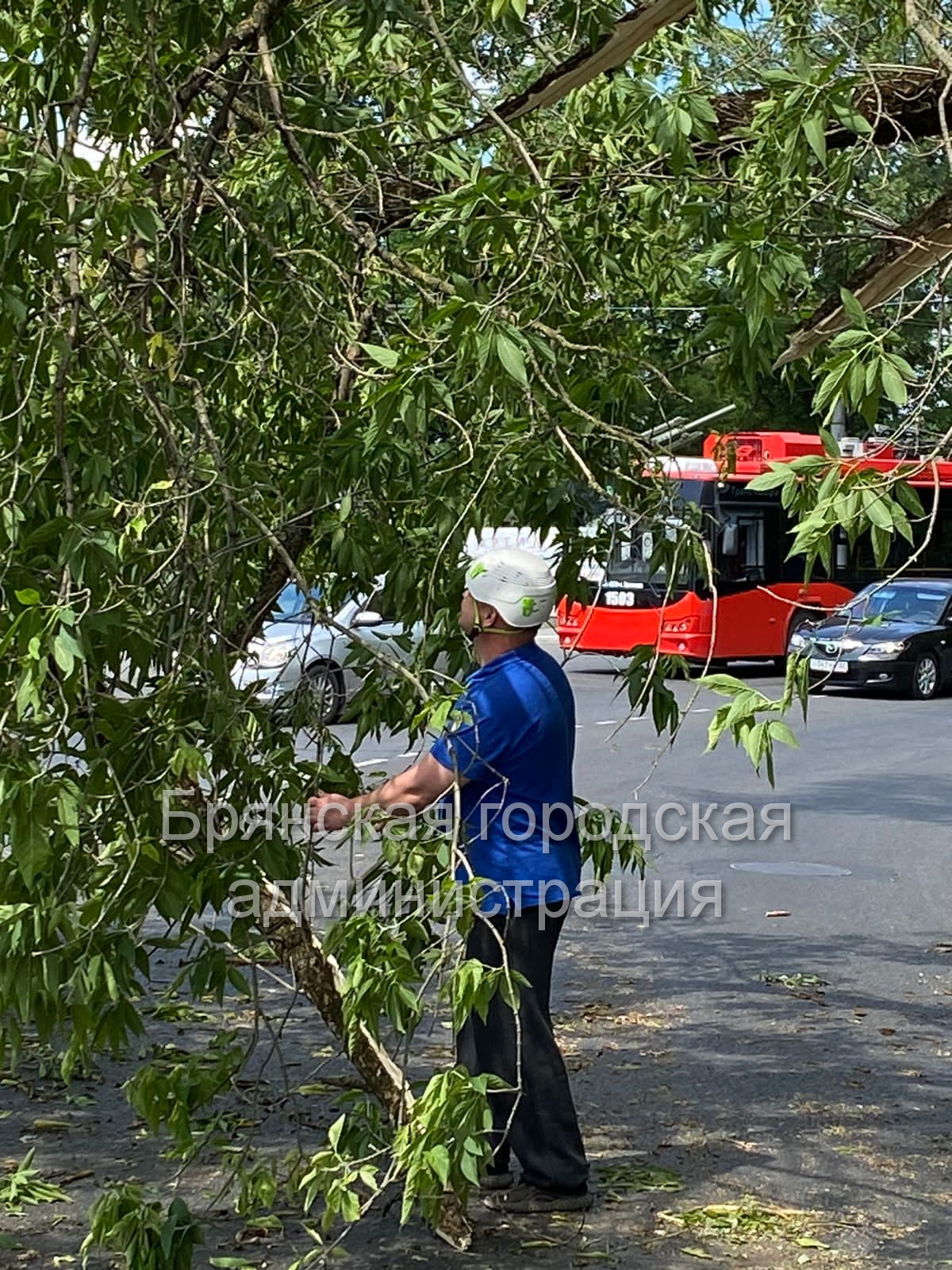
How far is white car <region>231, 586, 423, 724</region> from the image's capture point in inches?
178

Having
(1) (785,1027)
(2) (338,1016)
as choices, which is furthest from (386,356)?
(1) (785,1027)

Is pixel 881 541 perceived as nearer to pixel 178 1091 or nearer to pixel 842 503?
pixel 842 503

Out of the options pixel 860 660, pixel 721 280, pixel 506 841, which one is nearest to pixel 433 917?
pixel 506 841

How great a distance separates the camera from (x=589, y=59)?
5445mm

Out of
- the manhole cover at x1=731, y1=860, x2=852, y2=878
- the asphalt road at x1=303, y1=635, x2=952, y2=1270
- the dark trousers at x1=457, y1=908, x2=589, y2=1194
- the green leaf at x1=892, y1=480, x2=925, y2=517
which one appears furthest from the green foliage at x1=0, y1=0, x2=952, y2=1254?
the manhole cover at x1=731, y1=860, x2=852, y2=878

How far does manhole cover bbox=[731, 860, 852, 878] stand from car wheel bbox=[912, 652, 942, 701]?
13.7m

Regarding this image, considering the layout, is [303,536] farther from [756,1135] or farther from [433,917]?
[756,1135]

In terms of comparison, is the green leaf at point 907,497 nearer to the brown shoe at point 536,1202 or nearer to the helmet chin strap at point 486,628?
the helmet chin strap at point 486,628

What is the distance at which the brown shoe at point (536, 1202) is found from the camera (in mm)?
5254

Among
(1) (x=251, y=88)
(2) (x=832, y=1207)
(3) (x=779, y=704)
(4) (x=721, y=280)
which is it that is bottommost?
(2) (x=832, y=1207)

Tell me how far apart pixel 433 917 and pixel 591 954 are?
5036mm

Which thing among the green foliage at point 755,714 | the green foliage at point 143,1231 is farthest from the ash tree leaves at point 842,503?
the green foliage at point 143,1231

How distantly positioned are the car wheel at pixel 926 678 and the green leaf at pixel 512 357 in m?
22.1

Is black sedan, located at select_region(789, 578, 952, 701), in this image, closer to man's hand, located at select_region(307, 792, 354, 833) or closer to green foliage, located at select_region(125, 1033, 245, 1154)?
man's hand, located at select_region(307, 792, 354, 833)
